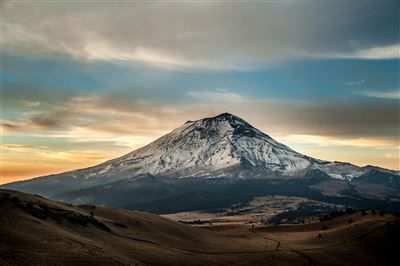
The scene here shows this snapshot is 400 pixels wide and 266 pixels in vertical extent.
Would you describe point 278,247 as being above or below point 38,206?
below

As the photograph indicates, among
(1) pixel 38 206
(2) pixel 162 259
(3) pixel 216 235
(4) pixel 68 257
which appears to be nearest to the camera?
(4) pixel 68 257

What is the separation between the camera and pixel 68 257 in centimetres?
5181

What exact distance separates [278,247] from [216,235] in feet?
72.3

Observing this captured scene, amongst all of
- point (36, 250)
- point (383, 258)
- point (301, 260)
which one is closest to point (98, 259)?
point (36, 250)

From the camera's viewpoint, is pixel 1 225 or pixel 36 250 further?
pixel 1 225

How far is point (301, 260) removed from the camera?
252ft

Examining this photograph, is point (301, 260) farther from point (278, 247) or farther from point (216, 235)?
point (216, 235)

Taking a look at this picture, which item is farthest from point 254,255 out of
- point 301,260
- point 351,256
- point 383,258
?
point 383,258

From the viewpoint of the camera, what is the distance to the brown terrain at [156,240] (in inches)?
2158

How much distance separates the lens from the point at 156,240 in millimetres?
82188

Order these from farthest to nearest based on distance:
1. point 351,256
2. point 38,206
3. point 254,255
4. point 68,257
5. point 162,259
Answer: point 351,256 < point 254,255 < point 38,206 < point 162,259 < point 68,257

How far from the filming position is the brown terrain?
54.8m

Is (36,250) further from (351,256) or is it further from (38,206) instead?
(351,256)

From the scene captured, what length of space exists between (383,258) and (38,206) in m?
64.4
